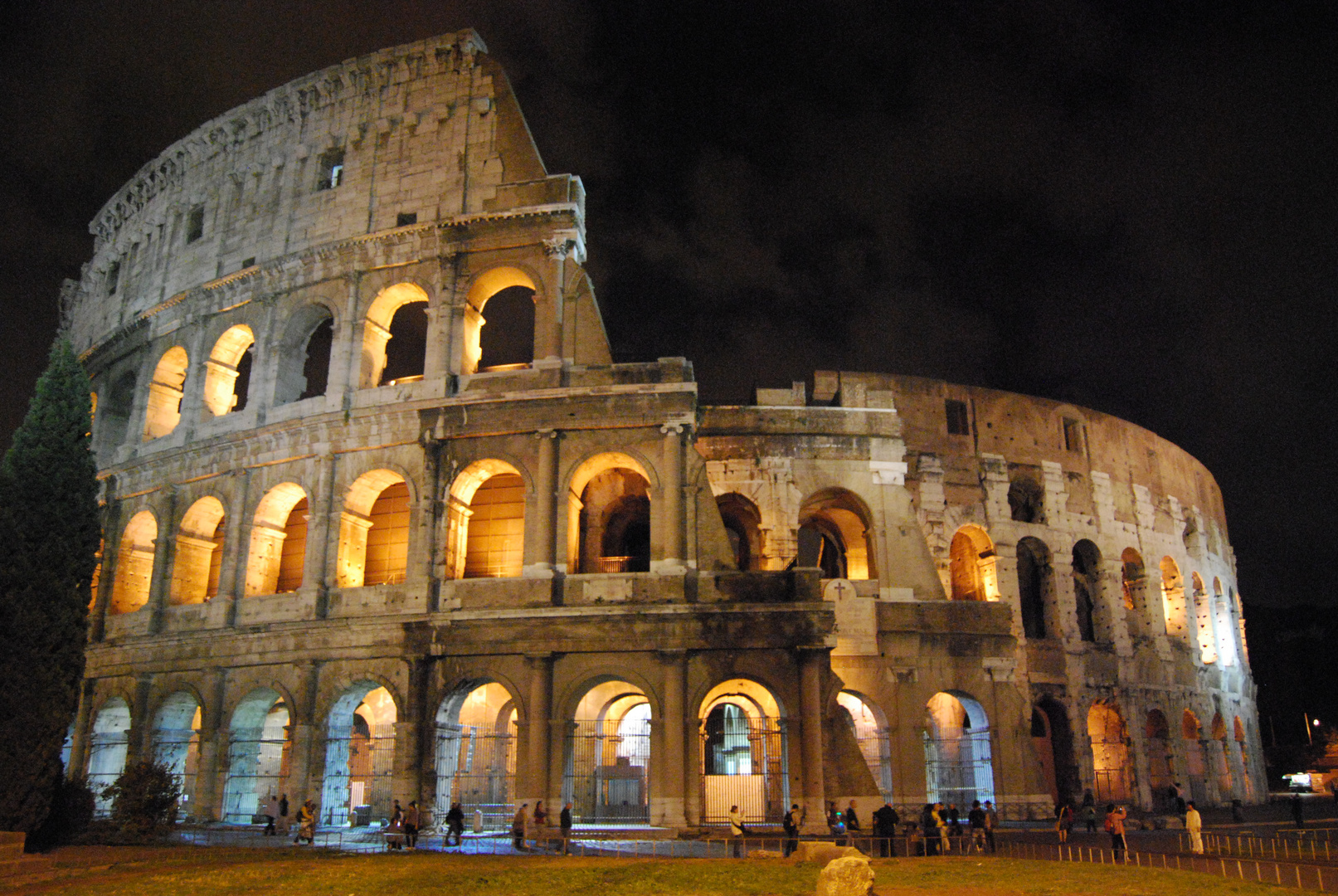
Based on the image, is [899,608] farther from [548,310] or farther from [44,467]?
[44,467]

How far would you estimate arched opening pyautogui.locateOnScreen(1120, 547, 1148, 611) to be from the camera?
28.0 m

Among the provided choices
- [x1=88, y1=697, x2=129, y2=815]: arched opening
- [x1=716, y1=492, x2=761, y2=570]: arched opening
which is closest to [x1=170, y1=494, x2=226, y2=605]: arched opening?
[x1=88, y1=697, x2=129, y2=815]: arched opening

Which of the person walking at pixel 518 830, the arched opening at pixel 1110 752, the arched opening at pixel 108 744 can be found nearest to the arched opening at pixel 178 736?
the arched opening at pixel 108 744

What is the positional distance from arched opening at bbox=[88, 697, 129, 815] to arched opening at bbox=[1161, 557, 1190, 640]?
28.5m

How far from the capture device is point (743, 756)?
22734mm

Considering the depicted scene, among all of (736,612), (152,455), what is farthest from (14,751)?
(736,612)

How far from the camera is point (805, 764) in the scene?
56.1 ft

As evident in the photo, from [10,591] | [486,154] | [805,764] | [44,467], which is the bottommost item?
[805,764]

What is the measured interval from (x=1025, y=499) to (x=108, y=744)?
23.5 metres

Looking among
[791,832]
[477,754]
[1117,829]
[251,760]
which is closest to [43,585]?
[251,760]

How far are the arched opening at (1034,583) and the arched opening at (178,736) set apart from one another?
2036 cm

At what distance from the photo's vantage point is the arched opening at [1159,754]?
26.6 metres

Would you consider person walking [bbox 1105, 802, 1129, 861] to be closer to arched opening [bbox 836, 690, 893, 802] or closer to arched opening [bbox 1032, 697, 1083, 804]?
arched opening [bbox 836, 690, 893, 802]

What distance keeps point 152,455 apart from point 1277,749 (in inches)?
1996
